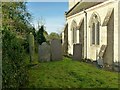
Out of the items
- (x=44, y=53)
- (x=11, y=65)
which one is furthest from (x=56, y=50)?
(x=11, y=65)

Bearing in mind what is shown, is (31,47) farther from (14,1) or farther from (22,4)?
(22,4)

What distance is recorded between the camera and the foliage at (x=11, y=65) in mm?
5535

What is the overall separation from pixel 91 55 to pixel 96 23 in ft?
10.0

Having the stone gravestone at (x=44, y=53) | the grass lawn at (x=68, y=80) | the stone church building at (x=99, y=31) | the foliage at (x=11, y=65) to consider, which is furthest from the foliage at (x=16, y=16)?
the foliage at (x=11, y=65)

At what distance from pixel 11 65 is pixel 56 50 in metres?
7.16

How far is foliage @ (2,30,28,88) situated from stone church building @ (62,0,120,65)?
25.2 ft

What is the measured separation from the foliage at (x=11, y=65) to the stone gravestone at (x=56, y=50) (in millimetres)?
5600

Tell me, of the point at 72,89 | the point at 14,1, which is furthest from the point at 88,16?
the point at 72,89

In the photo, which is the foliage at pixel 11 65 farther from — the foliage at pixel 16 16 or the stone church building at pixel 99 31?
the foliage at pixel 16 16

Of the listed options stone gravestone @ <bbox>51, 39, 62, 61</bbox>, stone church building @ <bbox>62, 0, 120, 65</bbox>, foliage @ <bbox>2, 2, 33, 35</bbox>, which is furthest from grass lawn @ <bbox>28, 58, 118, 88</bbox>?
foliage @ <bbox>2, 2, 33, 35</bbox>

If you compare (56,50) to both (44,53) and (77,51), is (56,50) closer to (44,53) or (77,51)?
(44,53)

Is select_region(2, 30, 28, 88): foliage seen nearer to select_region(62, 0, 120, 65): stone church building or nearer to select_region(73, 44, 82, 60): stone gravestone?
select_region(73, 44, 82, 60): stone gravestone

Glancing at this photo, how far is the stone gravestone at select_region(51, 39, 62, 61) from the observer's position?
42.1ft

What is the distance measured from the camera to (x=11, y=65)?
5906 millimetres
